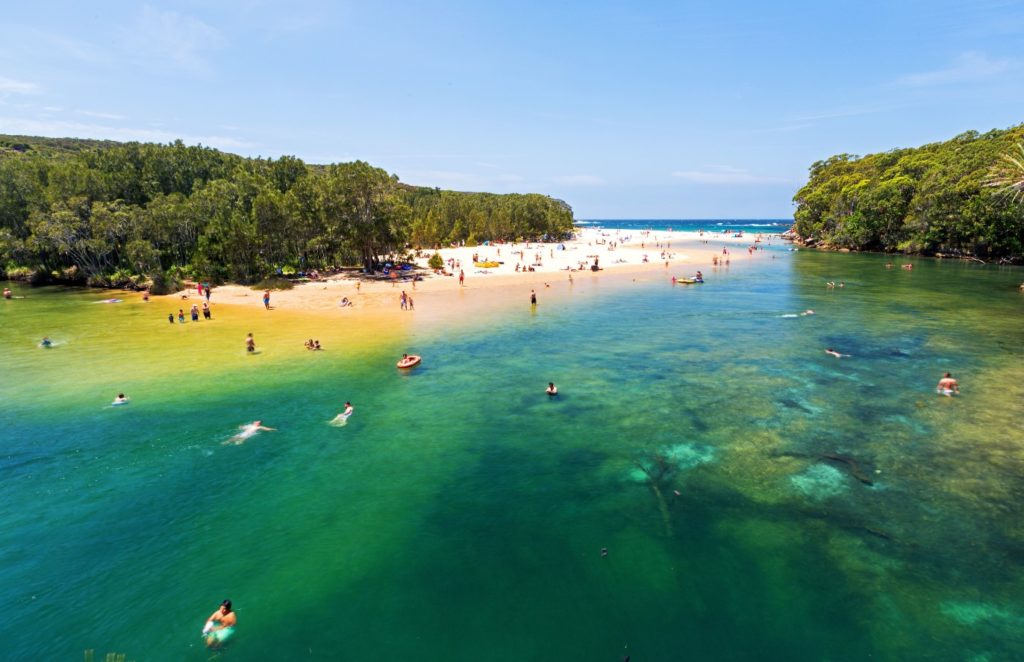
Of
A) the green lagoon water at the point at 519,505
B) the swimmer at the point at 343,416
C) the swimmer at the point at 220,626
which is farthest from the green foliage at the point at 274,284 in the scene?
the swimmer at the point at 220,626

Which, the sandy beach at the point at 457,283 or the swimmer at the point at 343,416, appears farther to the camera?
the sandy beach at the point at 457,283

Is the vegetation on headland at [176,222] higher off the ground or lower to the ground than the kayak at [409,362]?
higher

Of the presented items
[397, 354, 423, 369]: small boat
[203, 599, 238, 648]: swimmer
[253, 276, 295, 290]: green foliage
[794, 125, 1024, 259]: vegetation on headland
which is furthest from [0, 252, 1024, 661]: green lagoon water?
[794, 125, 1024, 259]: vegetation on headland

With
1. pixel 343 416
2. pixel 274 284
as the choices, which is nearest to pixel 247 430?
pixel 343 416

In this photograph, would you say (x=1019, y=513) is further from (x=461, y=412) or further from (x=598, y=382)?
(x=461, y=412)

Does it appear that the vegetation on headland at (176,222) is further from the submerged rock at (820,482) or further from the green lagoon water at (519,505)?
the submerged rock at (820,482)

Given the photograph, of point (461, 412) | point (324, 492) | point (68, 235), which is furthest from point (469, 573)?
point (68, 235)

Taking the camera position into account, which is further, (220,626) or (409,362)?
(409,362)

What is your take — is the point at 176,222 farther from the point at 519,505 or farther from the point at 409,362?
the point at 519,505
